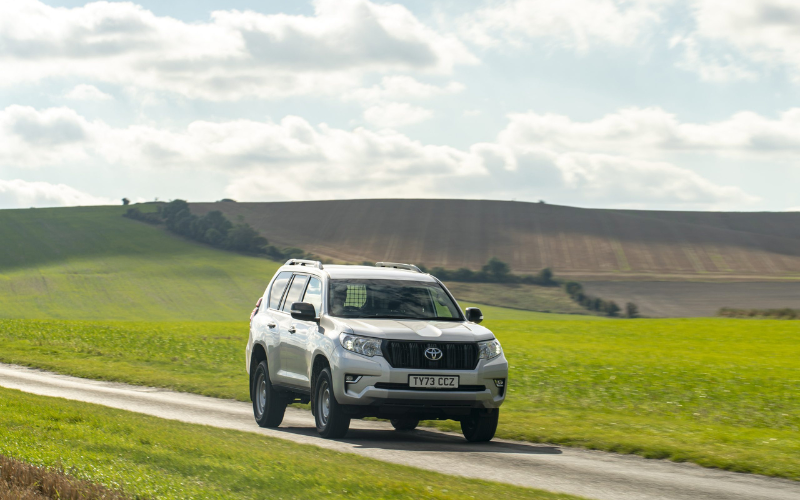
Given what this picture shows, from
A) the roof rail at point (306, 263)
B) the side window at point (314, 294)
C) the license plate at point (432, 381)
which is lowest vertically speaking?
the license plate at point (432, 381)

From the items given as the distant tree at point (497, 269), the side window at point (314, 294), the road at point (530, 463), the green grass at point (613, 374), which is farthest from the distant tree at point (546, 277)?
the side window at point (314, 294)

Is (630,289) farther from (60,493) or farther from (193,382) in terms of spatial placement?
(60,493)

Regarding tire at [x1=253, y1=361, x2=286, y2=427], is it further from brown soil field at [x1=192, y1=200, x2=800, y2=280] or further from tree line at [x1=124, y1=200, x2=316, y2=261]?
tree line at [x1=124, y1=200, x2=316, y2=261]

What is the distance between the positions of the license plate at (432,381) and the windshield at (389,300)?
1.27 m

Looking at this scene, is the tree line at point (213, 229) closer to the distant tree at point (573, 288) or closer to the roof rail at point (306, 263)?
the distant tree at point (573, 288)

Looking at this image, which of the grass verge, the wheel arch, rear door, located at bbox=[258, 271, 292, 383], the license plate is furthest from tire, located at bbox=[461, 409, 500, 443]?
the grass verge

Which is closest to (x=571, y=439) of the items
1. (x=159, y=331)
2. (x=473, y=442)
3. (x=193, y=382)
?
(x=473, y=442)

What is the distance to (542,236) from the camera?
94.6 meters

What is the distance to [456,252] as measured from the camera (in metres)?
89.0

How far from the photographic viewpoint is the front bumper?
10945mm

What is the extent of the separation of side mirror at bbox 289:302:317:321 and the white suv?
0.01 meters

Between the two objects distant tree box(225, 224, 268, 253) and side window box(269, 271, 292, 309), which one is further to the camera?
distant tree box(225, 224, 268, 253)

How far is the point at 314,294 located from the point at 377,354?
6.55 feet

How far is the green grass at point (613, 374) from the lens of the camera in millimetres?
12664
